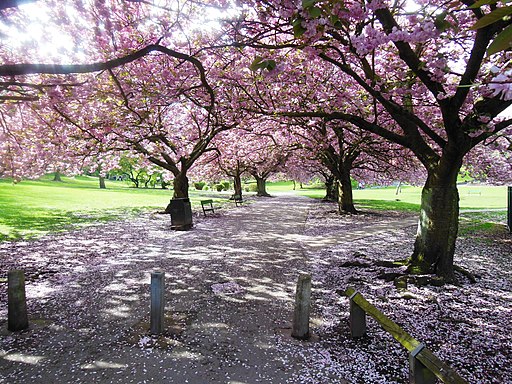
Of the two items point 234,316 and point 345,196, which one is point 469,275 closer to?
point 234,316

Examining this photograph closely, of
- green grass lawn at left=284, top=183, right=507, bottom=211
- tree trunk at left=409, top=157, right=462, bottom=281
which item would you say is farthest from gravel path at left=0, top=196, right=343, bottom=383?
green grass lawn at left=284, top=183, right=507, bottom=211

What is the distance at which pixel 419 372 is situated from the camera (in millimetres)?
2820

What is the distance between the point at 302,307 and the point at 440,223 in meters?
3.86

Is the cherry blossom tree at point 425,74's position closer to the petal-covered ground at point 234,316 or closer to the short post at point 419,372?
the petal-covered ground at point 234,316

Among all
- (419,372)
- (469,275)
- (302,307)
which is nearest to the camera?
(419,372)

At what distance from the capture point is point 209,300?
570cm

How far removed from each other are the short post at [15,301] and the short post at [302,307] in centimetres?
363

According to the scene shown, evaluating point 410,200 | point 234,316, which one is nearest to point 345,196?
point 234,316

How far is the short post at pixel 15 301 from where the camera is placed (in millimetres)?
4496

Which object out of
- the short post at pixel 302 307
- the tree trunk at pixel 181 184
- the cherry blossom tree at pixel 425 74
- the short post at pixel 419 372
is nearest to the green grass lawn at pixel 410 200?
the tree trunk at pixel 181 184

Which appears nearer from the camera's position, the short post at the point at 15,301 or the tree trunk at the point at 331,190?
the short post at the point at 15,301

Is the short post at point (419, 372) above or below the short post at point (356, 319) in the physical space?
above

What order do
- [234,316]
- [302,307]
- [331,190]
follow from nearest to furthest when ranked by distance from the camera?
[302,307] < [234,316] < [331,190]

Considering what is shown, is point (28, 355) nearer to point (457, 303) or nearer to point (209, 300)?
point (209, 300)
